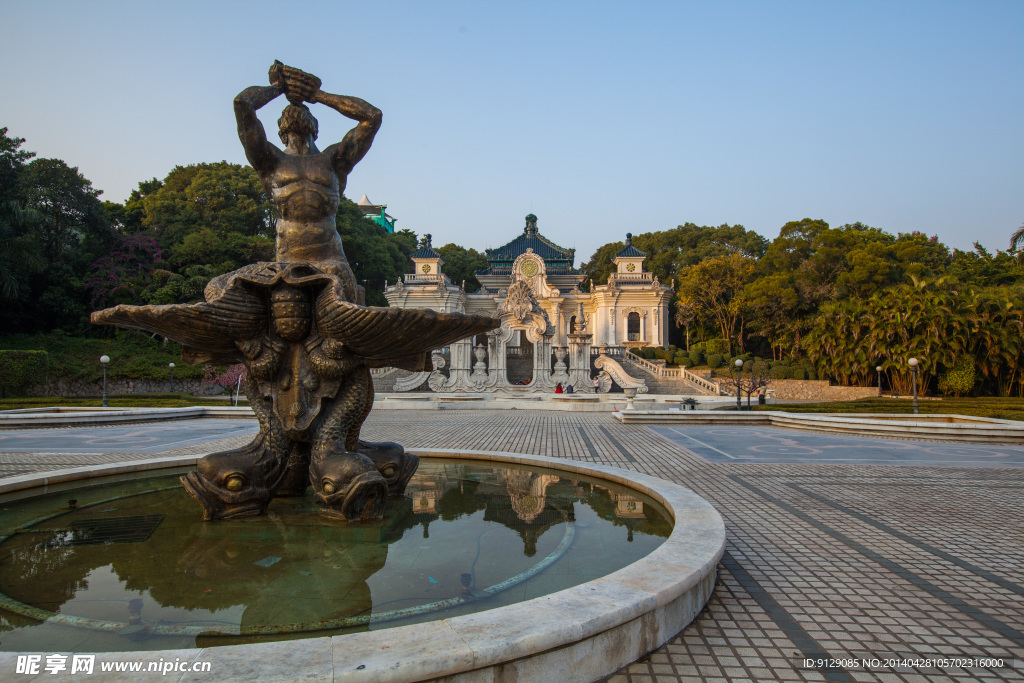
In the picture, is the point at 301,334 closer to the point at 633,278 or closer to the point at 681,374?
the point at 681,374

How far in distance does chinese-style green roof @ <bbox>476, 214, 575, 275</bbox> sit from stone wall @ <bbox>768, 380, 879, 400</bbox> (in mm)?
25349

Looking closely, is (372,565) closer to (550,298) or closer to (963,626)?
(963,626)

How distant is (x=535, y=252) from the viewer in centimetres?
5528

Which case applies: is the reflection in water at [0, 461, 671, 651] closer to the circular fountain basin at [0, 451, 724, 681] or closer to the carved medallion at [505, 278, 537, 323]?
the circular fountain basin at [0, 451, 724, 681]

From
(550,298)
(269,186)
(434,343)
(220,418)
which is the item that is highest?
(550,298)

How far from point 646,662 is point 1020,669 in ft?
5.65

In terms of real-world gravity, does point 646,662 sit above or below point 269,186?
below

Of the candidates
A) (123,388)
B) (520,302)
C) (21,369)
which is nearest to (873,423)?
(520,302)

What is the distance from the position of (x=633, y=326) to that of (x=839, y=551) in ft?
146

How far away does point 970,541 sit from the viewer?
15.3 feet

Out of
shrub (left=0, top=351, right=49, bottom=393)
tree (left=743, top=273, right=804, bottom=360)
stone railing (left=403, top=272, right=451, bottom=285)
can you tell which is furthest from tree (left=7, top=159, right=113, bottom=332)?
tree (left=743, top=273, right=804, bottom=360)

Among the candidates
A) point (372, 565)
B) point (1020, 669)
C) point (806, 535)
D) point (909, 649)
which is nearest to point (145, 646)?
point (372, 565)

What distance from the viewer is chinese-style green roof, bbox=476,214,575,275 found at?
54.7m

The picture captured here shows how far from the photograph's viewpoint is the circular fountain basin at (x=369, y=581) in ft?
7.39
